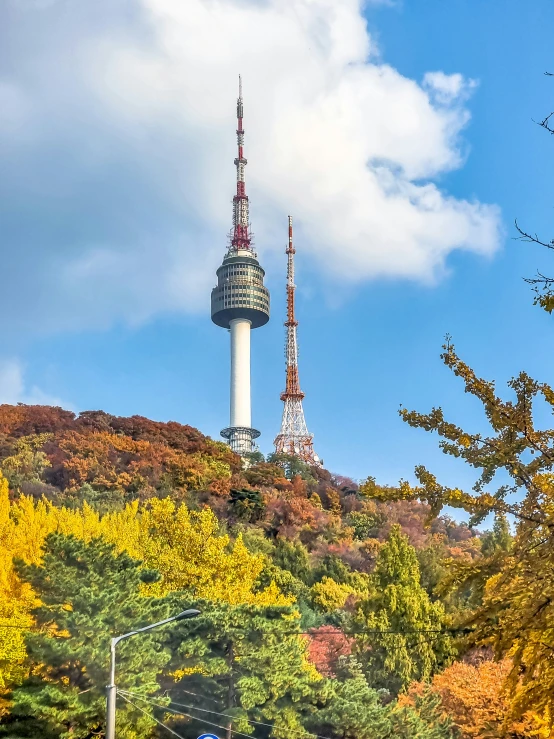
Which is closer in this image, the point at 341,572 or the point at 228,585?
the point at 228,585

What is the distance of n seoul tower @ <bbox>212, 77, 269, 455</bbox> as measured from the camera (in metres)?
102

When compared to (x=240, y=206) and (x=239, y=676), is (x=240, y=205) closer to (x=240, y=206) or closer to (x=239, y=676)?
(x=240, y=206)

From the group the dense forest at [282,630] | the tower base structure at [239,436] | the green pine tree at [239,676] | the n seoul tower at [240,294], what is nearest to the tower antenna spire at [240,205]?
the n seoul tower at [240,294]

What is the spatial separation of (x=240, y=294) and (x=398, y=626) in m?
81.6

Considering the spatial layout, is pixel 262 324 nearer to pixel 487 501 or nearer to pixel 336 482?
pixel 336 482

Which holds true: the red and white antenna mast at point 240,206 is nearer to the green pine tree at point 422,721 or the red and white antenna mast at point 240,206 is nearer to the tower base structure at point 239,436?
the tower base structure at point 239,436

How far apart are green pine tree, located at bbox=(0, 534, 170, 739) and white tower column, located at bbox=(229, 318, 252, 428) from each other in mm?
78059

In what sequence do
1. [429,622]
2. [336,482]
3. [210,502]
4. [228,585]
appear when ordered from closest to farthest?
[228,585] → [429,622] → [210,502] → [336,482]

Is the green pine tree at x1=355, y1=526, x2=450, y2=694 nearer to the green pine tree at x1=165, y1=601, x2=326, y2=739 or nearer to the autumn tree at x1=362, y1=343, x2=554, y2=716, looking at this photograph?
the green pine tree at x1=165, y1=601, x2=326, y2=739

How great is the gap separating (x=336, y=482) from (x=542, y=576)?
70.3 meters

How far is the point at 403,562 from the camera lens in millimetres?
27641

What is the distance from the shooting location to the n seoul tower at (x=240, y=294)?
102062 mm

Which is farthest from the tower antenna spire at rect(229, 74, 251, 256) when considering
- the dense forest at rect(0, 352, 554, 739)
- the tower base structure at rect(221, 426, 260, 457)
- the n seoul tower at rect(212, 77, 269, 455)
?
the dense forest at rect(0, 352, 554, 739)

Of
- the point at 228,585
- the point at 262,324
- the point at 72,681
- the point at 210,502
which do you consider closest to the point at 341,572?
the point at 210,502
